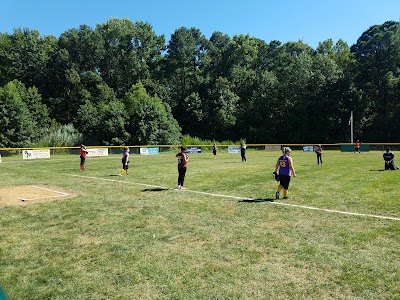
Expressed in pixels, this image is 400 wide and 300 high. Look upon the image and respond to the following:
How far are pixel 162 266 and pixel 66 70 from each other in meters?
72.0

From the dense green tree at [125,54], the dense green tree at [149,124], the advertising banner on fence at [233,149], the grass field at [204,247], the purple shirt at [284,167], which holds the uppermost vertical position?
the dense green tree at [125,54]

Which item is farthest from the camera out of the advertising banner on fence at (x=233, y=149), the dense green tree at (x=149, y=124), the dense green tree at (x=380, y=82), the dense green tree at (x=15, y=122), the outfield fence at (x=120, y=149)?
the dense green tree at (x=380, y=82)

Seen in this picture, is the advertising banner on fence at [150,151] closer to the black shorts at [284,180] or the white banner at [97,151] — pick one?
the white banner at [97,151]

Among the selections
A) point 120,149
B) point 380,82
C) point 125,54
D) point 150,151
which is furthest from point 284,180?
point 125,54

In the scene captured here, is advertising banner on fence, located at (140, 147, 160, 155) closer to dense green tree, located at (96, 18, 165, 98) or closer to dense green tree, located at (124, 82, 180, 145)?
dense green tree, located at (124, 82, 180, 145)

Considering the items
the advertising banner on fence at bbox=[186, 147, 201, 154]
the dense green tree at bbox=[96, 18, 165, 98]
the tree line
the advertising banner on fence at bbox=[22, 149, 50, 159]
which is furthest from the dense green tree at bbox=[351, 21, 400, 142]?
the advertising banner on fence at bbox=[22, 149, 50, 159]

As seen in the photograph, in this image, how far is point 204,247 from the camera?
7.57 m

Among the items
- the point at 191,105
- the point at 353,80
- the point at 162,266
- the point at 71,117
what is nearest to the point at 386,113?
the point at 353,80

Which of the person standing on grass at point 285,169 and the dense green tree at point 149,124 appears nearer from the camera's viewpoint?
the person standing on grass at point 285,169

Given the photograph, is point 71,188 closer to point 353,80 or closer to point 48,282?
point 48,282

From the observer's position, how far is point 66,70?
71.2 metres

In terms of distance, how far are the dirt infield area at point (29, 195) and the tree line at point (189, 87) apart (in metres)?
41.6

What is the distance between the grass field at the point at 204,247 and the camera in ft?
18.3

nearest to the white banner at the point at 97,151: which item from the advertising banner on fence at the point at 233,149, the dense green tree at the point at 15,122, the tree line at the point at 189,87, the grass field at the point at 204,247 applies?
the tree line at the point at 189,87
